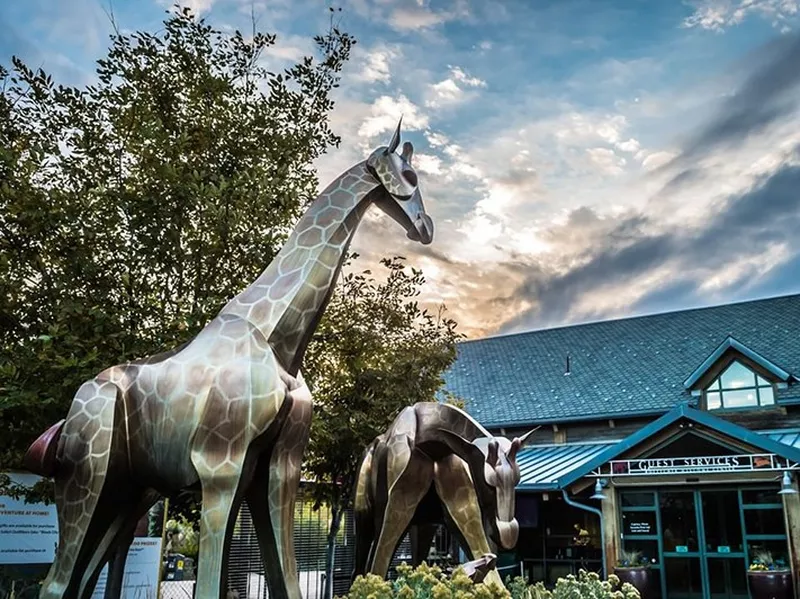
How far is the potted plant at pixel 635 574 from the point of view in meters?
14.3

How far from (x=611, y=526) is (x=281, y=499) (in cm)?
1243

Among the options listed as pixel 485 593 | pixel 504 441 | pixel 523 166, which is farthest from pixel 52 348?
pixel 523 166

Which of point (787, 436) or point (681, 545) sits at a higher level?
point (787, 436)

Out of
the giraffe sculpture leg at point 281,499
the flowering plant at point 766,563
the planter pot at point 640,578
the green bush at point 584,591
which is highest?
the giraffe sculpture leg at point 281,499

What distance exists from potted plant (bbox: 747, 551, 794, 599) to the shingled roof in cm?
430

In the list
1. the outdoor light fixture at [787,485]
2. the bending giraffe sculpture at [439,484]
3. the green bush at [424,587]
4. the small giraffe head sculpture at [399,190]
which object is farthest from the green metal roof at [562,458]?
the green bush at [424,587]

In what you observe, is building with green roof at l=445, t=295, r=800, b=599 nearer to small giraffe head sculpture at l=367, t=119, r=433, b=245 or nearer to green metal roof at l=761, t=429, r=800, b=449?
green metal roof at l=761, t=429, r=800, b=449

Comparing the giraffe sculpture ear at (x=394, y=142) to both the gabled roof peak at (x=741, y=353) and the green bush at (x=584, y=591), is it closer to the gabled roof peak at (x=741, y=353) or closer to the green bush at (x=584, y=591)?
the green bush at (x=584, y=591)

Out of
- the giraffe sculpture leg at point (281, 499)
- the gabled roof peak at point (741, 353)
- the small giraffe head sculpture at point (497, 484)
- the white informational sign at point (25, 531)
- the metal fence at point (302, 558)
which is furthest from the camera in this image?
the gabled roof peak at point (741, 353)

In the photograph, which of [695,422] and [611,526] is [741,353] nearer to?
[695,422]

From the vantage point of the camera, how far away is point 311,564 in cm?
1712

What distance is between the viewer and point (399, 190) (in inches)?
242

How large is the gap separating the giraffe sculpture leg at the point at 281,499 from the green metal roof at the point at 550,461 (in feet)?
36.8

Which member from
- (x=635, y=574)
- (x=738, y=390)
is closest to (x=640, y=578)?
(x=635, y=574)
